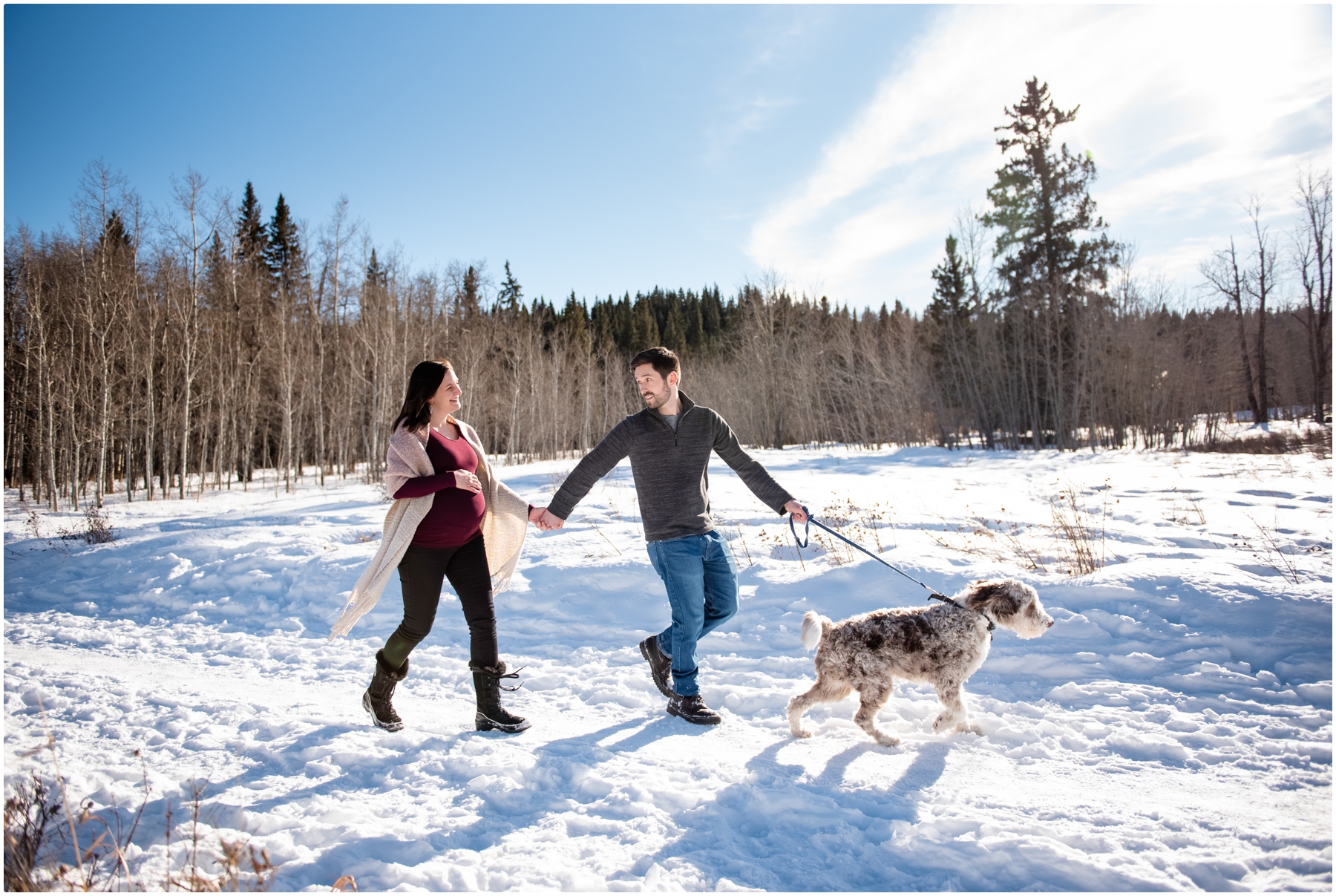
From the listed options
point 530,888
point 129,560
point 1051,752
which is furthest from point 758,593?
point 129,560

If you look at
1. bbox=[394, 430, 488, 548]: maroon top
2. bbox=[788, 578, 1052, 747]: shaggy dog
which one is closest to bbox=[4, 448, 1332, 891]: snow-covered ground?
bbox=[788, 578, 1052, 747]: shaggy dog

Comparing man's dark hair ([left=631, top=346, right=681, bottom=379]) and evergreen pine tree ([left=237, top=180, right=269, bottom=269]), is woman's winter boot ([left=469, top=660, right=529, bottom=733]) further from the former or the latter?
evergreen pine tree ([left=237, top=180, right=269, bottom=269])

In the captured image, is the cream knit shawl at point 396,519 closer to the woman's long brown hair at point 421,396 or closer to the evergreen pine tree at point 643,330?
the woman's long brown hair at point 421,396

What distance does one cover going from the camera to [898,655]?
365 centimetres

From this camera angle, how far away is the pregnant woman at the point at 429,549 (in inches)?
144

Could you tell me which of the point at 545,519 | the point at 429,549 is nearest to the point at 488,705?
the point at 429,549

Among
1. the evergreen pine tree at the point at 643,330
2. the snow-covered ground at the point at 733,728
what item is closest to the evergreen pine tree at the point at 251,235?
the snow-covered ground at the point at 733,728

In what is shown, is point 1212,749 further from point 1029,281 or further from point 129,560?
point 1029,281

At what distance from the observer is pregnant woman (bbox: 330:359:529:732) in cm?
366

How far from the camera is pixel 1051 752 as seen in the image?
347 centimetres

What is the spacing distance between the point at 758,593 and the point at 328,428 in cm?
2994

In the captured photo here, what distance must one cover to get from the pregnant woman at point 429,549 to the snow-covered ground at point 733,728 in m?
0.31

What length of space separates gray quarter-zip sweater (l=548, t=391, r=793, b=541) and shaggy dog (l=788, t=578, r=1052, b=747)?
1.01 metres

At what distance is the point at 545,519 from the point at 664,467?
904 millimetres
